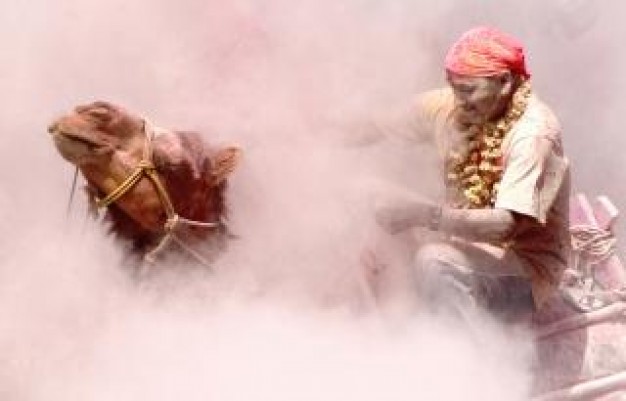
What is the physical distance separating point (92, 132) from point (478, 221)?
1.34 meters

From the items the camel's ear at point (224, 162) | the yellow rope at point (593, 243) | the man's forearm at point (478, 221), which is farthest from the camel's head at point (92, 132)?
the yellow rope at point (593, 243)

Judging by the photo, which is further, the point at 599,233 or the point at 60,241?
the point at 599,233

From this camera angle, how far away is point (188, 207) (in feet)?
10.7

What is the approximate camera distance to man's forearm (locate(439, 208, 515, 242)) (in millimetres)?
3559

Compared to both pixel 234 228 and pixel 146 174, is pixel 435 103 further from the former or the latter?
pixel 146 174

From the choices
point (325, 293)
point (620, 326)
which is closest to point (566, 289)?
point (620, 326)

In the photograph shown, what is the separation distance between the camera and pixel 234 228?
345 cm

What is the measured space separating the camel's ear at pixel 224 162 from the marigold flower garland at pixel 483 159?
0.95 metres

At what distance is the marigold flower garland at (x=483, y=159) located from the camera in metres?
3.71

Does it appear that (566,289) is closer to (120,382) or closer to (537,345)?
(537,345)

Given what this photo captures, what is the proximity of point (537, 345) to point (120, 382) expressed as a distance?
1.55 metres

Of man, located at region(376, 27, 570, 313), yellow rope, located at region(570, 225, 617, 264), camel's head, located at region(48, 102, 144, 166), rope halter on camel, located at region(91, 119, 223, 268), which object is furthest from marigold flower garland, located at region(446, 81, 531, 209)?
camel's head, located at region(48, 102, 144, 166)

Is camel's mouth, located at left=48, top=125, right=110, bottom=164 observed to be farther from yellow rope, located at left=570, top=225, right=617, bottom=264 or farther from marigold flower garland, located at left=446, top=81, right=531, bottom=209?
yellow rope, located at left=570, top=225, right=617, bottom=264

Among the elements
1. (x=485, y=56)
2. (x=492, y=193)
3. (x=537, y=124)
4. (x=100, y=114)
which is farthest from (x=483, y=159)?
(x=100, y=114)
